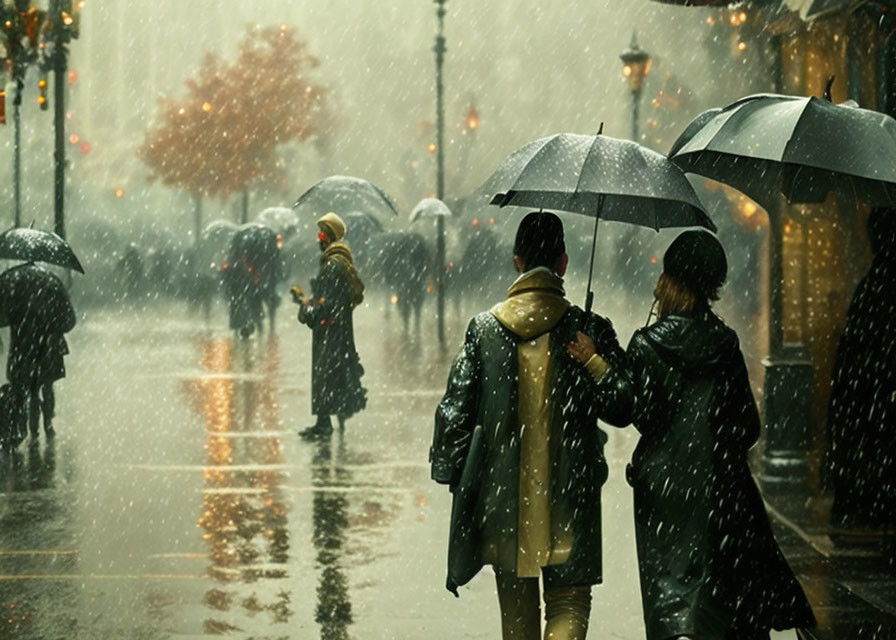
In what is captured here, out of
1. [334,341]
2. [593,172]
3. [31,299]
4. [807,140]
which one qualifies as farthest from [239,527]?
[807,140]

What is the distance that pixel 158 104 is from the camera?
236 feet

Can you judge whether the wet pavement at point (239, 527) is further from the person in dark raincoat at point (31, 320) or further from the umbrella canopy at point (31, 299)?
the umbrella canopy at point (31, 299)

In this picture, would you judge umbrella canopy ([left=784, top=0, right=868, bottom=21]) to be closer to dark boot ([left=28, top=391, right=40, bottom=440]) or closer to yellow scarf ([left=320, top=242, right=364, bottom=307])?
yellow scarf ([left=320, top=242, right=364, bottom=307])

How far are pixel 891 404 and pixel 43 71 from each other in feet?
47.8

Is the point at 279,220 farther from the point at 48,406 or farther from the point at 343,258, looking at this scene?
the point at 48,406

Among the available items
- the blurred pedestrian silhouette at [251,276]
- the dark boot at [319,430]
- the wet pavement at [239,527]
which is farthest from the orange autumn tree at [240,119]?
the dark boot at [319,430]

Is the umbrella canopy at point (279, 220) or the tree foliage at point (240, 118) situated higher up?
the tree foliage at point (240, 118)

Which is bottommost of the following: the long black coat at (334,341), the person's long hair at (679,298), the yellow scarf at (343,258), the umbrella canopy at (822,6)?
the long black coat at (334,341)

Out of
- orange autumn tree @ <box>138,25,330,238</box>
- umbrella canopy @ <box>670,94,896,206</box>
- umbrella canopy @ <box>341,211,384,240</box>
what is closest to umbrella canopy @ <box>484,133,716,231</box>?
umbrella canopy @ <box>670,94,896,206</box>

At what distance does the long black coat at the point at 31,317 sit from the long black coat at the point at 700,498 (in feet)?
27.1

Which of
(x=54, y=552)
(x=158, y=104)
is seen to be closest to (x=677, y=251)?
(x=54, y=552)

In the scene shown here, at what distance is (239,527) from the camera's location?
9102 mm

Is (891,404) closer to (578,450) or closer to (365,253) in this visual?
(578,450)

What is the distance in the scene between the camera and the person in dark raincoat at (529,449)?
5.22 metres
